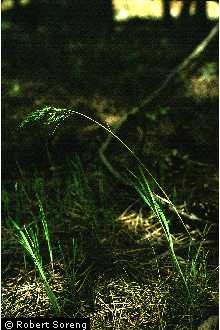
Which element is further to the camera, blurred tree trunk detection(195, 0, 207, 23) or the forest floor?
blurred tree trunk detection(195, 0, 207, 23)

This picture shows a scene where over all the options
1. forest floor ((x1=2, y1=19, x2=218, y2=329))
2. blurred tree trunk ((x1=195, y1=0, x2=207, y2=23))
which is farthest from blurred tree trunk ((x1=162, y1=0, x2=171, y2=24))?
blurred tree trunk ((x1=195, y1=0, x2=207, y2=23))

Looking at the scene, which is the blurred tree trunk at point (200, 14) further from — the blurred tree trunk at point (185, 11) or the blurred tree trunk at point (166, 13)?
the blurred tree trunk at point (166, 13)

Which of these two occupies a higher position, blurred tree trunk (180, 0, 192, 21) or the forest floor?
blurred tree trunk (180, 0, 192, 21)

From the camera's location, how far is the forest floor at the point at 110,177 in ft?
4.34

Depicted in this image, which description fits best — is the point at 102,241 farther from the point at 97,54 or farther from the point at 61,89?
the point at 97,54

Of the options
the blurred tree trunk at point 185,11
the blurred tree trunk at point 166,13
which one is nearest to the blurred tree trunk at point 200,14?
the blurred tree trunk at point 185,11

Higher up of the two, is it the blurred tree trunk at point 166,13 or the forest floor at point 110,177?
the blurred tree trunk at point 166,13

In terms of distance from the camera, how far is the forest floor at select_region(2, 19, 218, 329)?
1322 mm

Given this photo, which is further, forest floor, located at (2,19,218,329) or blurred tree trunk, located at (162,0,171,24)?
blurred tree trunk, located at (162,0,171,24)

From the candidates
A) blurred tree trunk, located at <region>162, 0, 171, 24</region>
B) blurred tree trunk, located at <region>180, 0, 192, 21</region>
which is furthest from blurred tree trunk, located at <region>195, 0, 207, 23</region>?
blurred tree trunk, located at <region>162, 0, 171, 24</region>

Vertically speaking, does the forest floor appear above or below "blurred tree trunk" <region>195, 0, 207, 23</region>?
below

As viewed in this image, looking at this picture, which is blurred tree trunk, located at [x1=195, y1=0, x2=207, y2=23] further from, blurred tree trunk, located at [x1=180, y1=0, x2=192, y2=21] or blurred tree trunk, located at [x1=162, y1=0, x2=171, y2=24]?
blurred tree trunk, located at [x1=162, y1=0, x2=171, y2=24]

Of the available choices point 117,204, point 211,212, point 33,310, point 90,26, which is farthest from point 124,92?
point 33,310

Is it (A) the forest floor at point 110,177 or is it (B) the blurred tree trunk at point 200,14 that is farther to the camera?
(B) the blurred tree trunk at point 200,14
